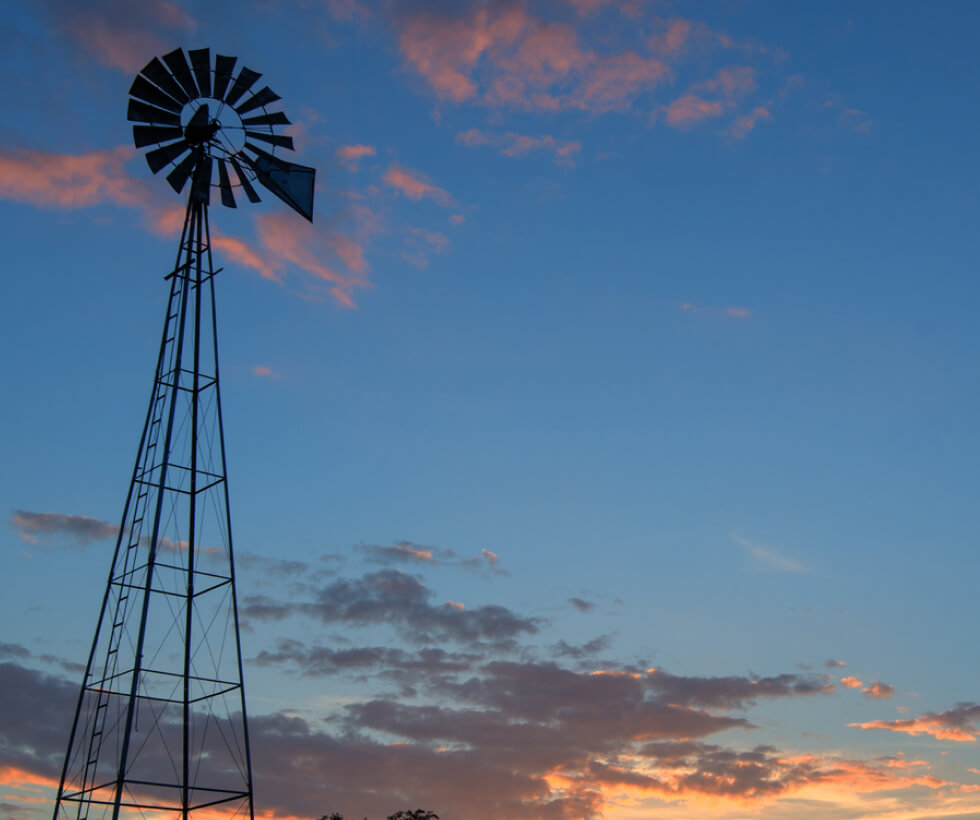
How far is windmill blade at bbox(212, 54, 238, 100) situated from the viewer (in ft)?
119

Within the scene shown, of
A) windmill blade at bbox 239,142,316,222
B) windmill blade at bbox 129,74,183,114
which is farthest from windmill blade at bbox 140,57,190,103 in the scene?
windmill blade at bbox 239,142,316,222

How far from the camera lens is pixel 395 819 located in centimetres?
7962

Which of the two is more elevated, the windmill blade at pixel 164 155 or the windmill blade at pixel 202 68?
the windmill blade at pixel 202 68

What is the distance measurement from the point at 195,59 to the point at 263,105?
2.73 meters

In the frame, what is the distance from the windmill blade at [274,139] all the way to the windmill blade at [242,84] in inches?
52.8

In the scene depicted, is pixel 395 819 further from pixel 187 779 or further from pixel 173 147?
pixel 173 147

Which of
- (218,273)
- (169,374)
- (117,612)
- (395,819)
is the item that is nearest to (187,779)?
(117,612)

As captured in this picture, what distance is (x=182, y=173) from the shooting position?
3706cm

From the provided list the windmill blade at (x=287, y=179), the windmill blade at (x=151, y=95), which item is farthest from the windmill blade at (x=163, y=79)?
the windmill blade at (x=287, y=179)

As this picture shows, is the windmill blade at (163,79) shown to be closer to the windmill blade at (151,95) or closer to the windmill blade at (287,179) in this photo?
the windmill blade at (151,95)

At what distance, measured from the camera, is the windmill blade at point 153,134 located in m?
36.3

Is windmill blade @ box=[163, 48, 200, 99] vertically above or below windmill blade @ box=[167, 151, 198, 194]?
above

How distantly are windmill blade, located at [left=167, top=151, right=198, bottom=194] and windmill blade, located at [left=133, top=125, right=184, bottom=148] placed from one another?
0.80 metres

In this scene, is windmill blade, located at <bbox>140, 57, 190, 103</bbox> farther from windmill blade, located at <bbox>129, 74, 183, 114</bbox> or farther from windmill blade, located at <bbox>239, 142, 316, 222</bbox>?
windmill blade, located at <bbox>239, 142, 316, 222</bbox>
